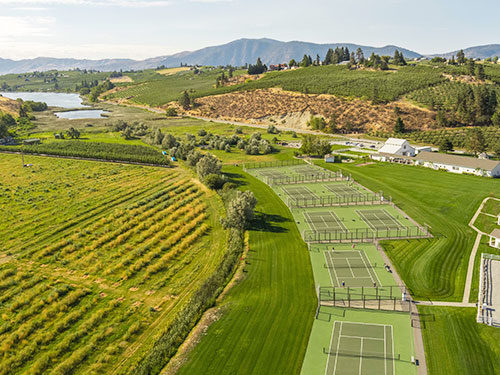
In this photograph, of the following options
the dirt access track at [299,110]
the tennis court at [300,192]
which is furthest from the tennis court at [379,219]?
the dirt access track at [299,110]

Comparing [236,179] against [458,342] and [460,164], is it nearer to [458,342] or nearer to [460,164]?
[460,164]

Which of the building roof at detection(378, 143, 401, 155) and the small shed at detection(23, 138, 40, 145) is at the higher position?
the building roof at detection(378, 143, 401, 155)

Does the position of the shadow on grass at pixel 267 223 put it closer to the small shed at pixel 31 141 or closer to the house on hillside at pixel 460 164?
the house on hillside at pixel 460 164

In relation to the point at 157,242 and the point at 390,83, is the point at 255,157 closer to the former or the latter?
the point at 157,242

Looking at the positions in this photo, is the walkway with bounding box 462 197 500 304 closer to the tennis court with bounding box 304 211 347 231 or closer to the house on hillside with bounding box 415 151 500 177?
the tennis court with bounding box 304 211 347 231

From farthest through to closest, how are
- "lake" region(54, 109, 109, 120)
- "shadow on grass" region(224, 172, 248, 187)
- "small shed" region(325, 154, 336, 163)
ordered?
"lake" region(54, 109, 109, 120) < "small shed" region(325, 154, 336, 163) < "shadow on grass" region(224, 172, 248, 187)

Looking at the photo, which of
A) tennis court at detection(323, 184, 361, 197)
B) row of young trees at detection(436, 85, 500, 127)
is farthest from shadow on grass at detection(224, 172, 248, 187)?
row of young trees at detection(436, 85, 500, 127)

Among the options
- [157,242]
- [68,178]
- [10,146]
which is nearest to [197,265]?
[157,242]
